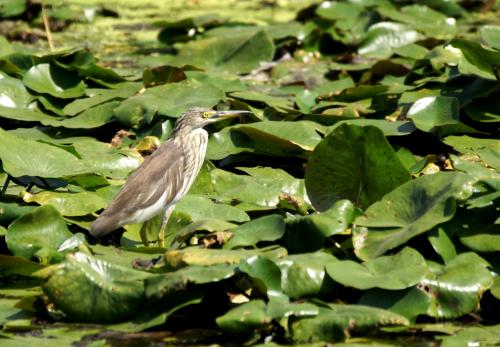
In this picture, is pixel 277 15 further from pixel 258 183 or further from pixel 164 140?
pixel 258 183

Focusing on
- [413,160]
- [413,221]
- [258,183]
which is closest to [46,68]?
[258,183]

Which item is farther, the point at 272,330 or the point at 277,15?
the point at 277,15

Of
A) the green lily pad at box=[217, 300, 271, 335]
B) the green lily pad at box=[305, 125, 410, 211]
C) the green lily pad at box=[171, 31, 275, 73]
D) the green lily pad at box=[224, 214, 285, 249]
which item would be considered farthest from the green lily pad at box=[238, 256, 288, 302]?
the green lily pad at box=[171, 31, 275, 73]

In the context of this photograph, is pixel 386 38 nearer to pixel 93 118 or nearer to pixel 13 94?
pixel 93 118

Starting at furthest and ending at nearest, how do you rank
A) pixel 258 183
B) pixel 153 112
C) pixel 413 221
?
1. pixel 153 112
2. pixel 258 183
3. pixel 413 221

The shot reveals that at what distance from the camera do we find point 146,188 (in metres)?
6.89

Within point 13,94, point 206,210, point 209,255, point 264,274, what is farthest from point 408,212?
point 13,94

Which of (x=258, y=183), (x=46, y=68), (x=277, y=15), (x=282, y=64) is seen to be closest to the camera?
(x=258, y=183)

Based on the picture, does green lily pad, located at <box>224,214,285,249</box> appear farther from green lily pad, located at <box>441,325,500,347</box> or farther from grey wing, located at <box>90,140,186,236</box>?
green lily pad, located at <box>441,325,500,347</box>

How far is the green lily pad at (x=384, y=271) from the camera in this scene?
207 inches

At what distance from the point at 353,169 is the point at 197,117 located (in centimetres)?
183

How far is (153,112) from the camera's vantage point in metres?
8.25

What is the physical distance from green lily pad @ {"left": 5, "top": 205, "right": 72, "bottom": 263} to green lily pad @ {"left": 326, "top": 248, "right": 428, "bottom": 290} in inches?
64.3

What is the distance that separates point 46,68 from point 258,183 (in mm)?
2893
